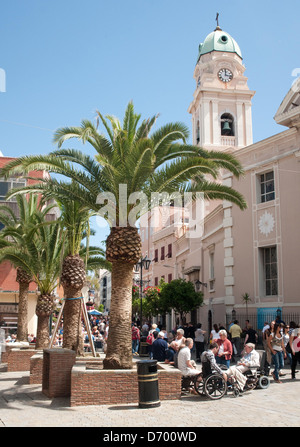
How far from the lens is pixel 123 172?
12.0 m

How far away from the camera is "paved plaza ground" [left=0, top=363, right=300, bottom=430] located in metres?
8.38

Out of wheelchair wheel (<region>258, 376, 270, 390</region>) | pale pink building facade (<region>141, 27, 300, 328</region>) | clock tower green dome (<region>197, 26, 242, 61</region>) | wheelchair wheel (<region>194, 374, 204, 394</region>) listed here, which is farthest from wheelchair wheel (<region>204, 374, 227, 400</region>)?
clock tower green dome (<region>197, 26, 242, 61</region>)

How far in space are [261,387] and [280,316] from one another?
32.0ft

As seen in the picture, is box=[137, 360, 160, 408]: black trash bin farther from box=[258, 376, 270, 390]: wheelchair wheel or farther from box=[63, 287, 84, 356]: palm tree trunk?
box=[63, 287, 84, 356]: palm tree trunk

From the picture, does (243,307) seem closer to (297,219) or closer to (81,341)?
(297,219)

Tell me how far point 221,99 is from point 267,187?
24.0m

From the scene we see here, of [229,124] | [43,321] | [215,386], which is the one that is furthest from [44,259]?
[229,124]

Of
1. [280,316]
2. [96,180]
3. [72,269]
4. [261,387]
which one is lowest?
[261,387]

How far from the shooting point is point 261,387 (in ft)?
40.1

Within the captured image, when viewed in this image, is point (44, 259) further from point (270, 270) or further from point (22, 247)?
point (270, 270)

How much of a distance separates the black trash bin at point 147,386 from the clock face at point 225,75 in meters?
40.5

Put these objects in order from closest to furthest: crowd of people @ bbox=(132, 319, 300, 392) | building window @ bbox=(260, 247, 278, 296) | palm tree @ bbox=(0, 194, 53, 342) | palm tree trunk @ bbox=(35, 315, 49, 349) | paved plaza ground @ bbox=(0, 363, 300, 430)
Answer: paved plaza ground @ bbox=(0, 363, 300, 430) → crowd of people @ bbox=(132, 319, 300, 392) → palm tree trunk @ bbox=(35, 315, 49, 349) → palm tree @ bbox=(0, 194, 53, 342) → building window @ bbox=(260, 247, 278, 296)

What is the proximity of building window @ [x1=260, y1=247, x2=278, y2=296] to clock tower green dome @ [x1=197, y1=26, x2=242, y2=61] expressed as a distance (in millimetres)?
29915

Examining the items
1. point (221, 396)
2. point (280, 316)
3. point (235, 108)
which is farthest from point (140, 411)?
point (235, 108)
